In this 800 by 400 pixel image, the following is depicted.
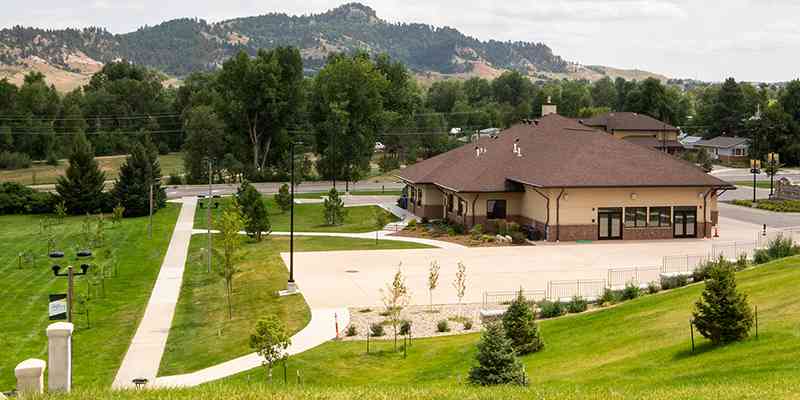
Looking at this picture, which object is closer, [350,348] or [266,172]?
[350,348]

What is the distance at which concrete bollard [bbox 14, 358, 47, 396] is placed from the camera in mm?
14320

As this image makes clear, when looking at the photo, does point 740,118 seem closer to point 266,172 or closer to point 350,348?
point 266,172

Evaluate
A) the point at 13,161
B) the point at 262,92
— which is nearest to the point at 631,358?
the point at 262,92

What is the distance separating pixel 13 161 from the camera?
10806cm

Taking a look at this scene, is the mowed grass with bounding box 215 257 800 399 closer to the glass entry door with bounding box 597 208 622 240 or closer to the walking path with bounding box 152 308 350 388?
the walking path with bounding box 152 308 350 388

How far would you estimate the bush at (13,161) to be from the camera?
108 meters

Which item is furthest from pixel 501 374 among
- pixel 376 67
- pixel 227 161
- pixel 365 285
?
pixel 376 67

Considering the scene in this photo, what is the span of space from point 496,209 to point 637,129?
2302 inches

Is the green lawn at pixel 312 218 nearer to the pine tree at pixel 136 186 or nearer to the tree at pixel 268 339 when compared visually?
the pine tree at pixel 136 186

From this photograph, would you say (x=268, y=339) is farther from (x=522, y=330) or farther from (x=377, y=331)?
(x=522, y=330)

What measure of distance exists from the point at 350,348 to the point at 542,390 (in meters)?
10.9

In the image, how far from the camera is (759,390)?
13.8 m

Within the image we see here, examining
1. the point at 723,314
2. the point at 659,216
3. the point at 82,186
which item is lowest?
the point at 723,314

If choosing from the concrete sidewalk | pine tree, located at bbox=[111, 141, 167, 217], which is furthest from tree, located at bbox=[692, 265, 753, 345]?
pine tree, located at bbox=[111, 141, 167, 217]
